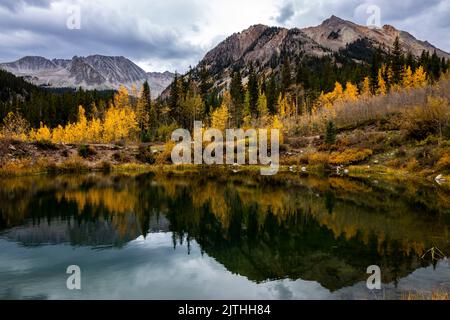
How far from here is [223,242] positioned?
1792cm

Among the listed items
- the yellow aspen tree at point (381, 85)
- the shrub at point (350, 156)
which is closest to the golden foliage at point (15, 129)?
the shrub at point (350, 156)

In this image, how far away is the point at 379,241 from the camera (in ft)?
55.9

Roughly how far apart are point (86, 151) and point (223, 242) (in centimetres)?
4747

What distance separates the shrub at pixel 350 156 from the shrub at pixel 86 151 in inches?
1531

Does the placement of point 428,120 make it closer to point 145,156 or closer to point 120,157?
point 145,156

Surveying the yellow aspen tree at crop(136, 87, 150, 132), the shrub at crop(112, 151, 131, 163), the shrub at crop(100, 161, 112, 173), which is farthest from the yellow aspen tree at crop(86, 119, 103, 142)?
the shrub at crop(100, 161, 112, 173)

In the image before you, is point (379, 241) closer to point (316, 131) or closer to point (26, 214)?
point (26, 214)

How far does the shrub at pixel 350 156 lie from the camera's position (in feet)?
168

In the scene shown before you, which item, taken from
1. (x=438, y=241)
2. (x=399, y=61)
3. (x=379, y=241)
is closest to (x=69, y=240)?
(x=379, y=241)

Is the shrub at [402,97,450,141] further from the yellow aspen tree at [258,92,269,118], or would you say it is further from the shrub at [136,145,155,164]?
the shrub at [136,145,155,164]

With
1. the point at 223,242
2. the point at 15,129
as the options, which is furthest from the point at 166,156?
the point at 15,129
